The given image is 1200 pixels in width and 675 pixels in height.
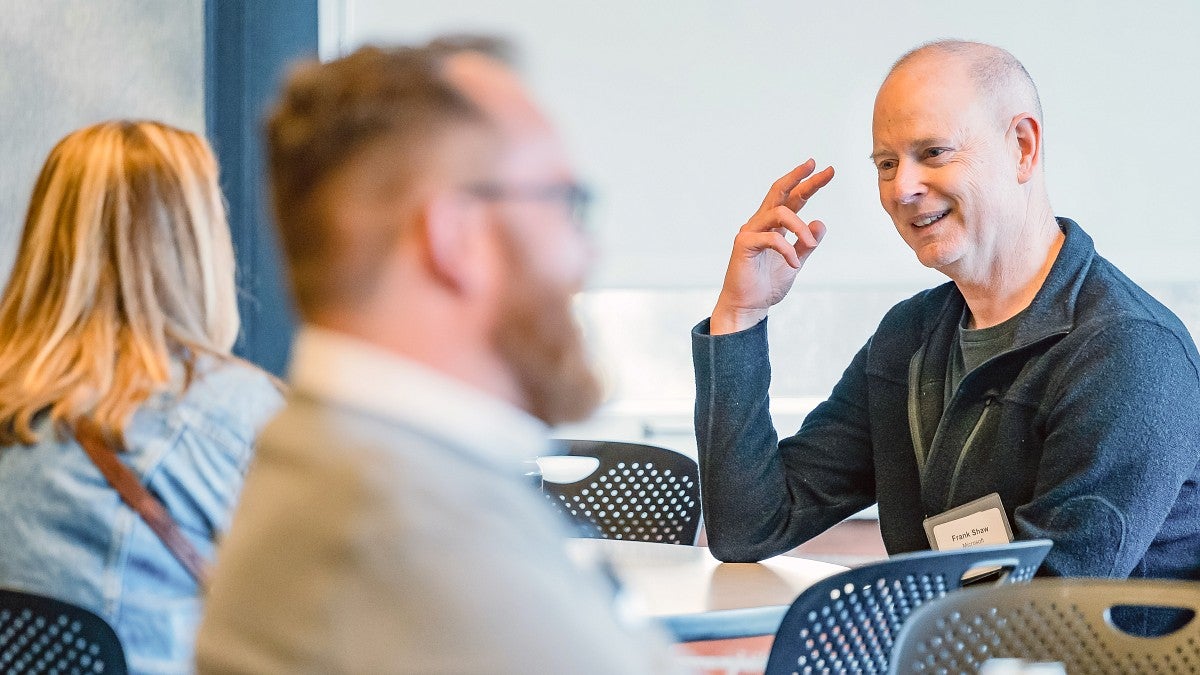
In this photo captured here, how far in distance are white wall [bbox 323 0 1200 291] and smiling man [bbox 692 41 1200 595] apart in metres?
1.94

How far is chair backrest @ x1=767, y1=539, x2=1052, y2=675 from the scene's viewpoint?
1.57m

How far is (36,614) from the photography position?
1568 millimetres

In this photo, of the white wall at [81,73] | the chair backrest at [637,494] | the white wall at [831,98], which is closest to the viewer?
the chair backrest at [637,494]

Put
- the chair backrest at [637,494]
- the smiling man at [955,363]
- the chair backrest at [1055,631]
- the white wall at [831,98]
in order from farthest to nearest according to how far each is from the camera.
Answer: the white wall at [831,98], the chair backrest at [637,494], the smiling man at [955,363], the chair backrest at [1055,631]

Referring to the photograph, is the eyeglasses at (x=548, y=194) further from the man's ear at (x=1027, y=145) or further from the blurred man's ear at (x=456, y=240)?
the man's ear at (x=1027, y=145)

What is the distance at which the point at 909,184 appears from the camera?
224 cm

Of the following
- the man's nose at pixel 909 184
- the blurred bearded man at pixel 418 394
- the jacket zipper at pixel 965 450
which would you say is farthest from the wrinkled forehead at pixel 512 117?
the man's nose at pixel 909 184

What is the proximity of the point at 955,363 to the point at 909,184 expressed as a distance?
30 cm

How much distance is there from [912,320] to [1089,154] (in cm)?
218

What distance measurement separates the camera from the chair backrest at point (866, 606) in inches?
61.6

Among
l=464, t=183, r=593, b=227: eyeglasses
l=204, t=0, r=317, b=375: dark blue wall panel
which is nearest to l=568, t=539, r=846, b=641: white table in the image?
l=464, t=183, r=593, b=227: eyeglasses

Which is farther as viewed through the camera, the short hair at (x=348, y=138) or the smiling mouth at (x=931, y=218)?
the smiling mouth at (x=931, y=218)

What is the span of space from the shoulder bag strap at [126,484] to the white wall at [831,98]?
256cm

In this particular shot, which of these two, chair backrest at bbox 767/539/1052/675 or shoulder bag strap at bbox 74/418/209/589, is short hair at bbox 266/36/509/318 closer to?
chair backrest at bbox 767/539/1052/675
